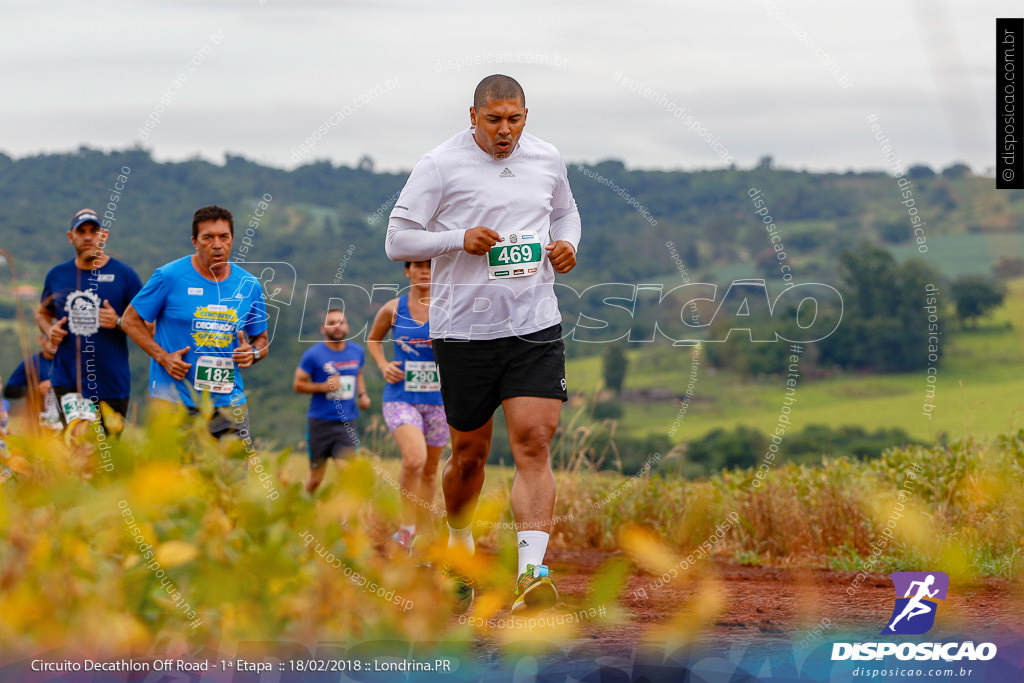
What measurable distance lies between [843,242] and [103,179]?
31.9 m

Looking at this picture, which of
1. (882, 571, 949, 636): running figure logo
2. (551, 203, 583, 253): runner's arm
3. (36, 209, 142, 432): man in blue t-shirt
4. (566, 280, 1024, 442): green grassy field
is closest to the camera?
(882, 571, 949, 636): running figure logo

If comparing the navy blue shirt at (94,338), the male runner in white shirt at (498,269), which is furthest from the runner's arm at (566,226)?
the navy blue shirt at (94,338)

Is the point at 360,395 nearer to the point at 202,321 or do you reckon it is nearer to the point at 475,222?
the point at 202,321

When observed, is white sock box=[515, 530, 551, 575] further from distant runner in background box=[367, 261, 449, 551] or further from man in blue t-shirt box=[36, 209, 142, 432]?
man in blue t-shirt box=[36, 209, 142, 432]

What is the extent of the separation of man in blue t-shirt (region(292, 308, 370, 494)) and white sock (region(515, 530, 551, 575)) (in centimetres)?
415

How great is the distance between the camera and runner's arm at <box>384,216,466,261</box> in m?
4.90

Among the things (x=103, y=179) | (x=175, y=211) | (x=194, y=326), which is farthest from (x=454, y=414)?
(x=103, y=179)

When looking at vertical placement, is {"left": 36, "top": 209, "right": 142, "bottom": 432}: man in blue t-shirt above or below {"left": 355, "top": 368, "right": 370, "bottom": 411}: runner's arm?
above

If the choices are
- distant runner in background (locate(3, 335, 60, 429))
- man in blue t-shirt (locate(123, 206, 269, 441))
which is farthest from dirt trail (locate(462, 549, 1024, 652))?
distant runner in background (locate(3, 335, 60, 429))

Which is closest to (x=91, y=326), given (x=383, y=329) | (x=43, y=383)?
(x=43, y=383)

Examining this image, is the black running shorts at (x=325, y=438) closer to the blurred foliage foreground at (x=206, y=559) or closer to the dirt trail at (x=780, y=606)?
the dirt trail at (x=780, y=606)

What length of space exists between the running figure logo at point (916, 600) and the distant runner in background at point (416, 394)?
110 inches

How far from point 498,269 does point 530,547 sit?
1.11 m

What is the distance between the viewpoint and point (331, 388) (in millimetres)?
8852
